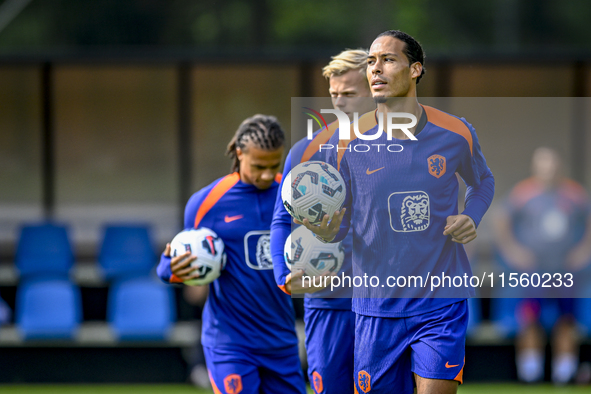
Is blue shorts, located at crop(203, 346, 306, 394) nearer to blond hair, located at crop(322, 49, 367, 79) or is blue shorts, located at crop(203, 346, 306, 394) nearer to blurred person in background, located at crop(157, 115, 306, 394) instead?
blurred person in background, located at crop(157, 115, 306, 394)

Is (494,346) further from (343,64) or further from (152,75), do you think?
(152,75)

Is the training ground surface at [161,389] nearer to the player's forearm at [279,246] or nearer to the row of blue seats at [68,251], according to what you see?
the row of blue seats at [68,251]

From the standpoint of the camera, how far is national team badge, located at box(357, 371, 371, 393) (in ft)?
9.87

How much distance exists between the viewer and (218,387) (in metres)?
3.65

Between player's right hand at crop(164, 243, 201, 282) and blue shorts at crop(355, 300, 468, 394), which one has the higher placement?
player's right hand at crop(164, 243, 201, 282)

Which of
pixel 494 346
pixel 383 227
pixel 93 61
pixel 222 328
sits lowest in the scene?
pixel 494 346

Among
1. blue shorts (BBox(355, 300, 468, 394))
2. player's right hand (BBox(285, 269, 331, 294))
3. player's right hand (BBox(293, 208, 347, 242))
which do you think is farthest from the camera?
player's right hand (BBox(285, 269, 331, 294))

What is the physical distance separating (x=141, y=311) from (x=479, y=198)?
4944 millimetres

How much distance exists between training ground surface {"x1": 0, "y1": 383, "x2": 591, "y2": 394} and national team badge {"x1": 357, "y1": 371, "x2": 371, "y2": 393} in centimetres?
389

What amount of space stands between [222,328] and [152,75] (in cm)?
587

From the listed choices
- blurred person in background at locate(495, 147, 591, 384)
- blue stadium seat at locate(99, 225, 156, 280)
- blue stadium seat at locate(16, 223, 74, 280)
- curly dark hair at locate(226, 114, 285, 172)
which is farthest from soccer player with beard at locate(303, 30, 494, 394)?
blue stadium seat at locate(16, 223, 74, 280)

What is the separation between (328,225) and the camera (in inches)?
119

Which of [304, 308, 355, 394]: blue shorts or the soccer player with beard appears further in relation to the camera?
[304, 308, 355, 394]: blue shorts

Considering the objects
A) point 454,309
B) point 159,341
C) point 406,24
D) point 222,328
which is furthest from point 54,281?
point 406,24
